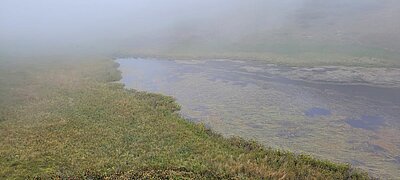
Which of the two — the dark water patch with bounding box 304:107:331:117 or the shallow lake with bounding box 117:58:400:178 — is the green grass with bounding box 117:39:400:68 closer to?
the shallow lake with bounding box 117:58:400:178

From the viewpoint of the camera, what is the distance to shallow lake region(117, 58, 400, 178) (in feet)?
101

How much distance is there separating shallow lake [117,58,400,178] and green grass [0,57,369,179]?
9.25 ft

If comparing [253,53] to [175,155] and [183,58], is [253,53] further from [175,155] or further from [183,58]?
[175,155]

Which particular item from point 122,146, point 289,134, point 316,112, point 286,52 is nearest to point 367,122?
point 316,112

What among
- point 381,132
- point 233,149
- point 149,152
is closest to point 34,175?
point 149,152

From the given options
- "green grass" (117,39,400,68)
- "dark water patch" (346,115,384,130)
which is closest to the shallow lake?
"dark water patch" (346,115,384,130)

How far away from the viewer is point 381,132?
3447 centimetres

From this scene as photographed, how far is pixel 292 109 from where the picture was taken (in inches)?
1644

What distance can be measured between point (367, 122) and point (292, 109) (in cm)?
723

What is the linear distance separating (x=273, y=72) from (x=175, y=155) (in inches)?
1551

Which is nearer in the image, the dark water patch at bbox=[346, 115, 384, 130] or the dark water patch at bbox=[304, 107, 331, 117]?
the dark water patch at bbox=[346, 115, 384, 130]

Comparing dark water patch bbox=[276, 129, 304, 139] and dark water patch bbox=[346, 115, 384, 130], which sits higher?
dark water patch bbox=[346, 115, 384, 130]

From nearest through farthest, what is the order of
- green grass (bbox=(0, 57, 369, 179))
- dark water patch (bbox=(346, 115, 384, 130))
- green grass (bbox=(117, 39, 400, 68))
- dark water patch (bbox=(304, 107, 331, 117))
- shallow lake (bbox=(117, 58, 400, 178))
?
1. green grass (bbox=(0, 57, 369, 179))
2. shallow lake (bbox=(117, 58, 400, 178))
3. dark water patch (bbox=(346, 115, 384, 130))
4. dark water patch (bbox=(304, 107, 331, 117))
5. green grass (bbox=(117, 39, 400, 68))

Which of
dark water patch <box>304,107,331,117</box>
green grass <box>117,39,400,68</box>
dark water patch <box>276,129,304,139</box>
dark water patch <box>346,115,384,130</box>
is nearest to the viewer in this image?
dark water patch <box>276,129,304,139</box>
